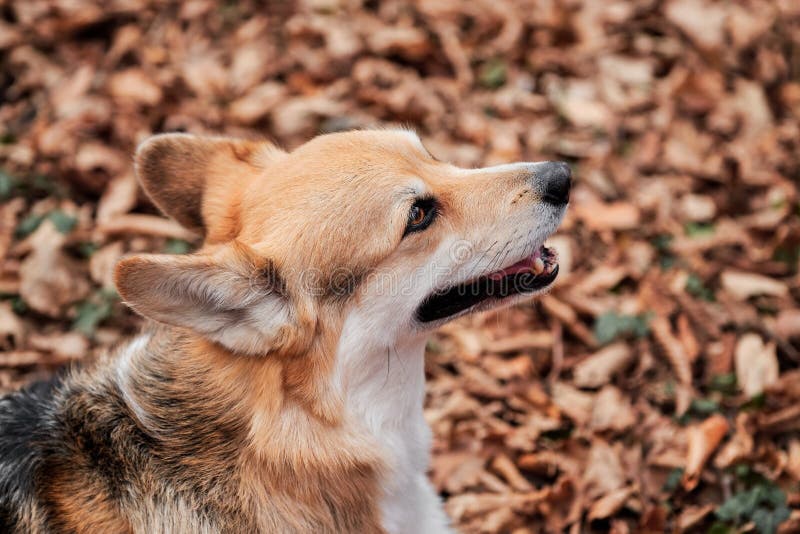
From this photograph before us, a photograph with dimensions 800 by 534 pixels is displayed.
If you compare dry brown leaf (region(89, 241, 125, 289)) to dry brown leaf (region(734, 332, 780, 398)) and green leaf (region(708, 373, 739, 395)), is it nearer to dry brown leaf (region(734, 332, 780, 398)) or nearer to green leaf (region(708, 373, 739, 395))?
green leaf (region(708, 373, 739, 395))

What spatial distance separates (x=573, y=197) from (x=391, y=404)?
2.95m

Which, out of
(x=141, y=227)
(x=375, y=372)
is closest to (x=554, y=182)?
(x=375, y=372)

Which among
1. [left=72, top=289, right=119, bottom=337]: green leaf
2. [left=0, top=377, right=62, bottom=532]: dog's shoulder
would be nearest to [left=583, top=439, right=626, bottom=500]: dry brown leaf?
[left=0, top=377, right=62, bottom=532]: dog's shoulder

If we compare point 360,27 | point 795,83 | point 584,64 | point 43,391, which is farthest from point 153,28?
point 795,83

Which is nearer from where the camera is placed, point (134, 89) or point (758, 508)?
point (758, 508)

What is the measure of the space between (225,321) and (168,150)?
1082 millimetres

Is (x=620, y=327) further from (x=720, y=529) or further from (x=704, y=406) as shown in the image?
(x=720, y=529)

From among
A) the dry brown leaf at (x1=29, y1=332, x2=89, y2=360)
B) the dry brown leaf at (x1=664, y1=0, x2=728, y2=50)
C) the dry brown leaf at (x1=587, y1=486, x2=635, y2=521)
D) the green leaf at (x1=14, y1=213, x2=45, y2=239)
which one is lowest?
the dry brown leaf at (x1=587, y1=486, x2=635, y2=521)

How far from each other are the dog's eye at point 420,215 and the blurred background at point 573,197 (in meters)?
1.65

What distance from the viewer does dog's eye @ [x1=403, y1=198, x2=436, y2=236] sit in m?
3.18

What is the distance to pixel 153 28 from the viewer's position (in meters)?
6.62

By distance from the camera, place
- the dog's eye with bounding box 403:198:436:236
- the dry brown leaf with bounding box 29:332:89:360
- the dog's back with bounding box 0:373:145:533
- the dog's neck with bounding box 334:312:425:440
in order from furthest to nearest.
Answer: the dry brown leaf with bounding box 29:332:89:360, the dog's eye with bounding box 403:198:436:236, the dog's neck with bounding box 334:312:425:440, the dog's back with bounding box 0:373:145:533

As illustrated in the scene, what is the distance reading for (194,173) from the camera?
3.56m

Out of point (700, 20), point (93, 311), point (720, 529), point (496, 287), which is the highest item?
point (496, 287)
